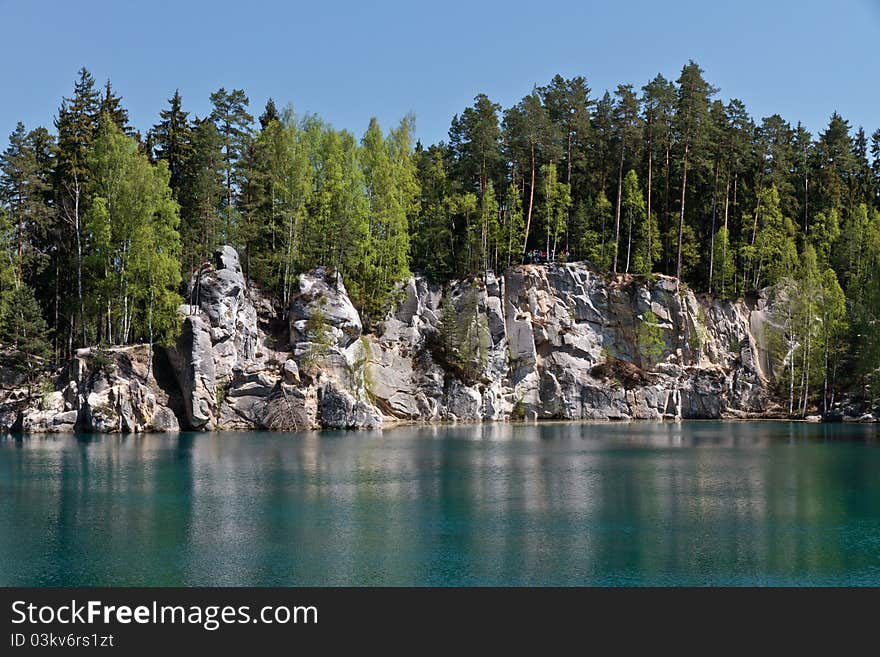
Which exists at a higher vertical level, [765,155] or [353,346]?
[765,155]

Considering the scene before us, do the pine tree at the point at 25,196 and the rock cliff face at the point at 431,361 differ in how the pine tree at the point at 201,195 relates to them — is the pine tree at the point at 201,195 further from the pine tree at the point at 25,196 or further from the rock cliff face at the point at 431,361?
the pine tree at the point at 25,196

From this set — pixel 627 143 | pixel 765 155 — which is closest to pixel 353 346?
pixel 627 143

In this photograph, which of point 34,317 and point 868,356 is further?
point 868,356

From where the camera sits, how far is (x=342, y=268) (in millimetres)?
69938

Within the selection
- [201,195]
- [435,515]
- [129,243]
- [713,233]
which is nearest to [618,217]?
[713,233]

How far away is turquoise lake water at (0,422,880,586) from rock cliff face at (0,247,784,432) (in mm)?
10259

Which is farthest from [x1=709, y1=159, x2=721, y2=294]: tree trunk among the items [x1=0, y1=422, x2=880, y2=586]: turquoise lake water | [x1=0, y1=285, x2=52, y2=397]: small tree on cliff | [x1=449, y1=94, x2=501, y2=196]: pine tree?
[x1=0, y1=285, x2=52, y2=397]: small tree on cliff

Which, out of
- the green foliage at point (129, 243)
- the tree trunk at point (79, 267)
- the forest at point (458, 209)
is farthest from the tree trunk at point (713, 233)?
the tree trunk at point (79, 267)

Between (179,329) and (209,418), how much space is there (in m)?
6.52

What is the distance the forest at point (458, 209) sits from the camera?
58.7 meters
